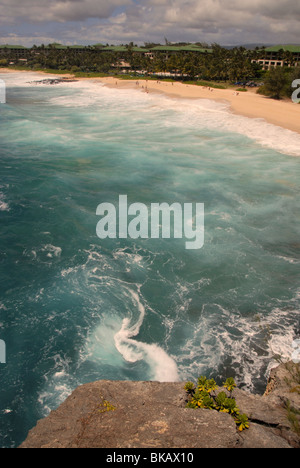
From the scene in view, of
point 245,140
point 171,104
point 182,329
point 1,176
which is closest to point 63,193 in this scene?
point 1,176

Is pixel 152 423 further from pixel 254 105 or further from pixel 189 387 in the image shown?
pixel 254 105

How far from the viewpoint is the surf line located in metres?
19.2

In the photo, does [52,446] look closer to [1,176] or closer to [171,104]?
[1,176]

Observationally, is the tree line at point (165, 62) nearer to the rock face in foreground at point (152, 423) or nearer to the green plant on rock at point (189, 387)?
the green plant on rock at point (189, 387)

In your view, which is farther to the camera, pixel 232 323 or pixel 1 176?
pixel 1 176

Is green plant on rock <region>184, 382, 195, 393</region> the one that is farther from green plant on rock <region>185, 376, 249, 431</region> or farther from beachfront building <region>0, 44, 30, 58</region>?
beachfront building <region>0, 44, 30, 58</region>

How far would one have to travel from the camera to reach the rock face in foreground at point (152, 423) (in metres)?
6.60

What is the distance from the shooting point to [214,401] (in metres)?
7.85

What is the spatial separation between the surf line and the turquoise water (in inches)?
24.1

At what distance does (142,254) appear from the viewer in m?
17.4

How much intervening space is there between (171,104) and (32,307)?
5867 cm

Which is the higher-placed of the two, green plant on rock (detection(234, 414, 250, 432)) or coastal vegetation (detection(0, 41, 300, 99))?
coastal vegetation (detection(0, 41, 300, 99))

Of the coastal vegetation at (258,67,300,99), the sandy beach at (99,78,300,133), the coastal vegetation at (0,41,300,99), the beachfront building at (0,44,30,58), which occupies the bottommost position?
the sandy beach at (99,78,300,133)

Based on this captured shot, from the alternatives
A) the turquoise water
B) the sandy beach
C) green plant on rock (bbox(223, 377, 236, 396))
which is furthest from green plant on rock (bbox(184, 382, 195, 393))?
the sandy beach
